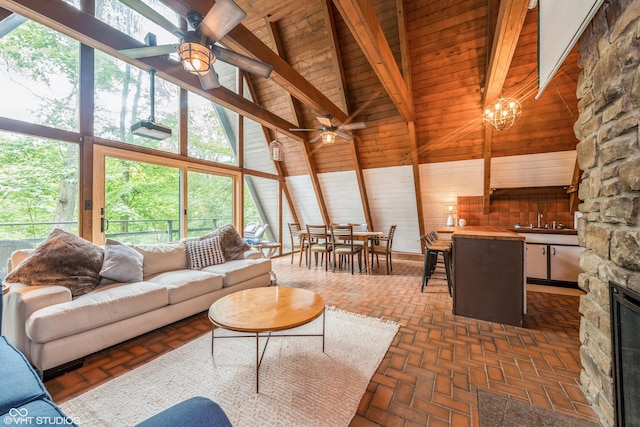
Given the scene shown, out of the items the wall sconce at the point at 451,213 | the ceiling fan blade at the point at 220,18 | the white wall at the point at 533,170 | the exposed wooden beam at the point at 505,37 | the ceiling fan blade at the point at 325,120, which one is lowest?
Answer: the wall sconce at the point at 451,213

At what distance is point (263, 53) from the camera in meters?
2.74

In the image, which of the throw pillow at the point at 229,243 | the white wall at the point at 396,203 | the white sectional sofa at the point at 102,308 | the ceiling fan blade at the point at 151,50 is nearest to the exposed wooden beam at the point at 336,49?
the white wall at the point at 396,203

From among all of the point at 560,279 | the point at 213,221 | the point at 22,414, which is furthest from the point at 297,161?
the point at 22,414

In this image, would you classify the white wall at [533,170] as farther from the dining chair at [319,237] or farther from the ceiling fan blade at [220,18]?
the ceiling fan blade at [220,18]

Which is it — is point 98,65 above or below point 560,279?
above

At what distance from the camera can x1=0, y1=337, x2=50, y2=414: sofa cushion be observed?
2.83ft

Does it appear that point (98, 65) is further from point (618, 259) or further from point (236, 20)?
point (618, 259)

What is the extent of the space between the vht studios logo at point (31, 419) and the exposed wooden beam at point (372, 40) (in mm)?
2547

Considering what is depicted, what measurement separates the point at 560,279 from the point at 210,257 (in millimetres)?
5039

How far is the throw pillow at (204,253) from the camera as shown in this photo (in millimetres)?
3283

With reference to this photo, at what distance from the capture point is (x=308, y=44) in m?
4.57

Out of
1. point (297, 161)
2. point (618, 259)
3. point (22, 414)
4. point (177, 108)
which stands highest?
point (177, 108)

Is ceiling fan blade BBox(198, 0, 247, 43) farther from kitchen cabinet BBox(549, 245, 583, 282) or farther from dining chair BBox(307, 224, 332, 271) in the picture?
kitchen cabinet BBox(549, 245, 583, 282)

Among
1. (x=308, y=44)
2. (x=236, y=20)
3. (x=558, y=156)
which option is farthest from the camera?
(x=308, y=44)
